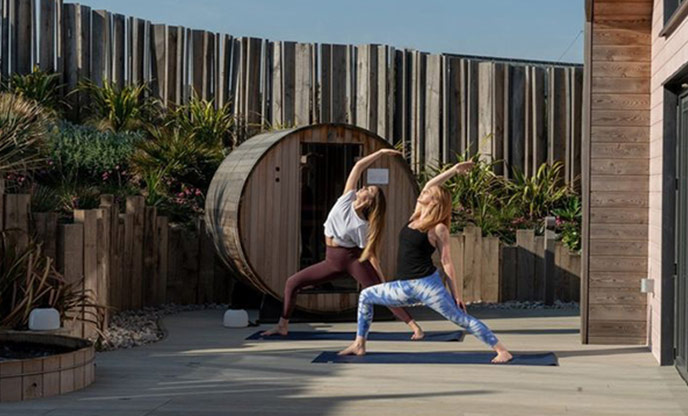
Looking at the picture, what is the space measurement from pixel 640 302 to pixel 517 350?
3.76 feet

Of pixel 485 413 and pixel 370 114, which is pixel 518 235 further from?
pixel 485 413

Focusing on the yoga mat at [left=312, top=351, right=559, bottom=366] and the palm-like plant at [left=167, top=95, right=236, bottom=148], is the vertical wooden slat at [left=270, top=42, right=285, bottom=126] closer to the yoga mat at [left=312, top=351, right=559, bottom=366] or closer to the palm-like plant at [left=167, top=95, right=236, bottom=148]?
the palm-like plant at [left=167, top=95, right=236, bottom=148]

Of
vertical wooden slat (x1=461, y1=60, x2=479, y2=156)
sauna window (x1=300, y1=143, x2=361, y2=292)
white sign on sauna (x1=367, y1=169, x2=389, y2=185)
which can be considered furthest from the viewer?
vertical wooden slat (x1=461, y1=60, x2=479, y2=156)

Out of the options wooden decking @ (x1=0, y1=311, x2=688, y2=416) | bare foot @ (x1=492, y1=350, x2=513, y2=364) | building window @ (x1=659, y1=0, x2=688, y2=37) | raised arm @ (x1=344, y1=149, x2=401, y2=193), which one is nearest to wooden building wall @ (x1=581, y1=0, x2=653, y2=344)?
wooden decking @ (x1=0, y1=311, x2=688, y2=416)

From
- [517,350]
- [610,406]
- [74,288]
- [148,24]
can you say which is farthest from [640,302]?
[148,24]

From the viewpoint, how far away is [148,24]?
15844 mm

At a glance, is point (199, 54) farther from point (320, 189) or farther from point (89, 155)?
point (320, 189)

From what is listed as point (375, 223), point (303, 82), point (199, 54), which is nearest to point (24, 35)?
point (199, 54)

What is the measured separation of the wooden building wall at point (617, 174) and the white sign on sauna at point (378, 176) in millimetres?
2289

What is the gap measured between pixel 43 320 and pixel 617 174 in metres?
4.66

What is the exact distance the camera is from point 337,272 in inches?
398

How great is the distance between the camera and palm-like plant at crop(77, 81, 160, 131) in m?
15.3

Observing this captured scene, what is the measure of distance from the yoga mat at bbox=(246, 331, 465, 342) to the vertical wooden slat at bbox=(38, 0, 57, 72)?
6.34 meters

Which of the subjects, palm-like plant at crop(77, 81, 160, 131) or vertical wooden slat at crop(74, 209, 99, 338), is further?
palm-like plant at crop(77, 81, 160, 131)
